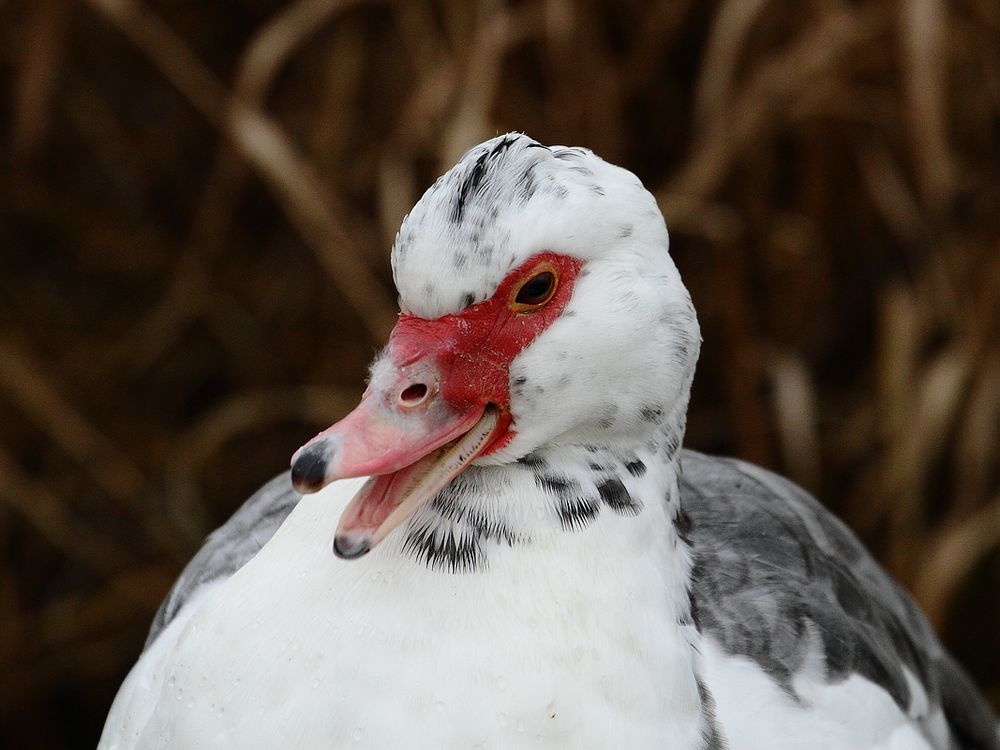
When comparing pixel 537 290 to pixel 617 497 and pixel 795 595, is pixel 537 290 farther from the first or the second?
pixel 795 595

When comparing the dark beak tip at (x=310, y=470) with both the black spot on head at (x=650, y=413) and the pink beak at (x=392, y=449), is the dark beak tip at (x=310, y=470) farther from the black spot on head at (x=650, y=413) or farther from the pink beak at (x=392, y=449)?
the black spot on head at (x=650, y=413)

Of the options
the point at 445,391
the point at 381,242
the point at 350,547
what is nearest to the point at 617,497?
the point at 445,391

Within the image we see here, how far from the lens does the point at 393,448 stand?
5.28 feet

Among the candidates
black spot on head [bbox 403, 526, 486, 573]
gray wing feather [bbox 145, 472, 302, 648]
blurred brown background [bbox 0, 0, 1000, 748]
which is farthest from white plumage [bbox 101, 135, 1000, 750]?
blurred brown background [bbox 0, 0, 1000, 748]

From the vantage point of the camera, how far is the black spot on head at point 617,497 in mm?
1757

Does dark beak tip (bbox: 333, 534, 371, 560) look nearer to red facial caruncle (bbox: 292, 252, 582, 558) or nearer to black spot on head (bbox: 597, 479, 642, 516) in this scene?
red facial caruncle (bbox: 292, 252, 582, 558)

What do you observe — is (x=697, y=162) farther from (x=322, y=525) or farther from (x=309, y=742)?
(x=309, y=742)

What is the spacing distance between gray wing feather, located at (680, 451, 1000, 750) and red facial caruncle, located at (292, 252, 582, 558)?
0.51 metres

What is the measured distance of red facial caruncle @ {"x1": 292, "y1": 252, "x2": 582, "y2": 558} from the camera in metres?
1.64

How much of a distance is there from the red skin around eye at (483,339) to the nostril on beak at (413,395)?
0.03m

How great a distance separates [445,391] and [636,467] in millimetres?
311

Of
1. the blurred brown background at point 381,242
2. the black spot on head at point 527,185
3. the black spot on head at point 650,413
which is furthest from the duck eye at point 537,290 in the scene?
the blurred brown background at point 381,242

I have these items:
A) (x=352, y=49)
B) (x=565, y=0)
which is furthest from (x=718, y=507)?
(x=352, y=49)

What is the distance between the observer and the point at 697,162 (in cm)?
360
